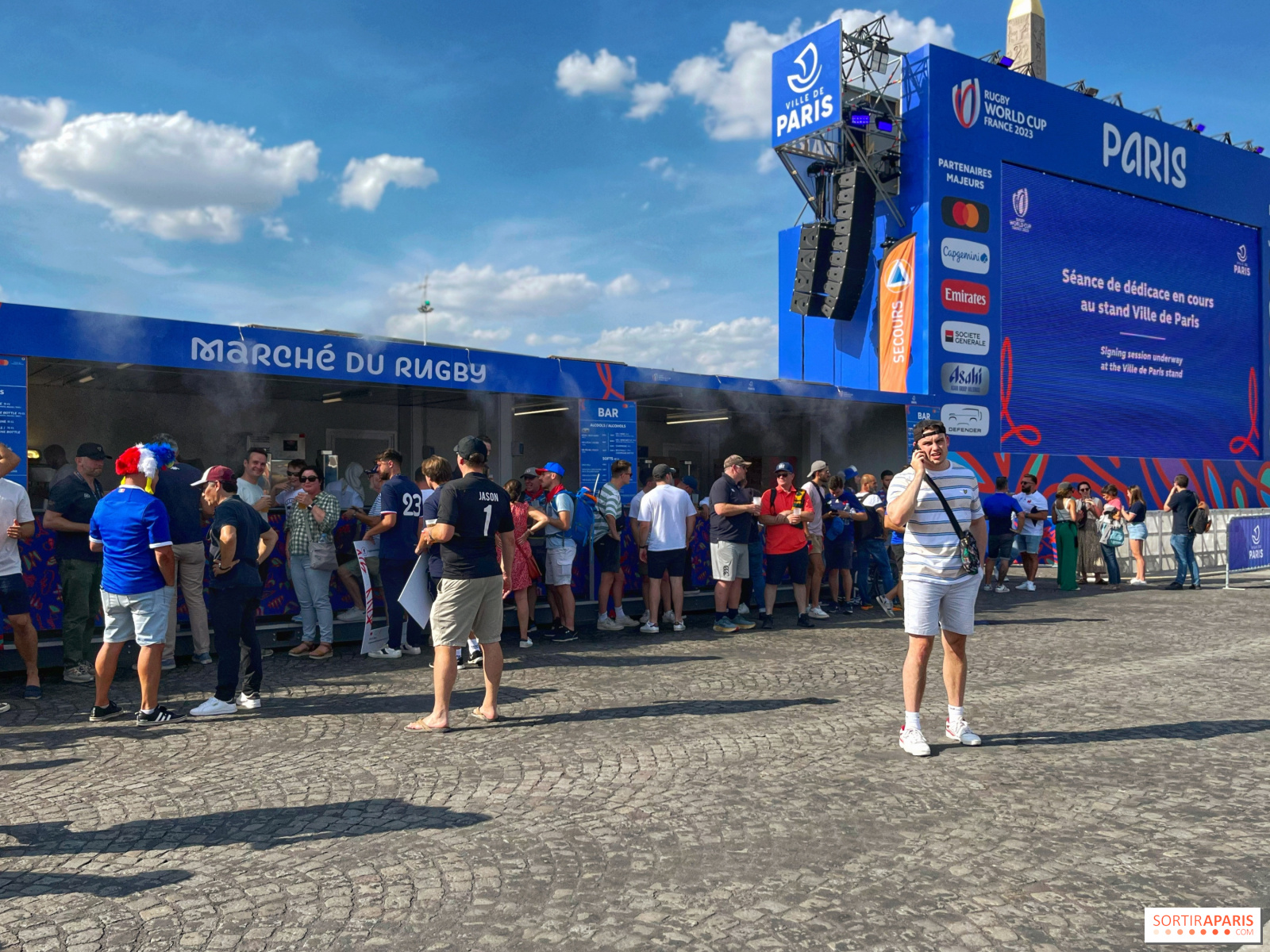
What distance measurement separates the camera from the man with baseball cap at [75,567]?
23.5 ft

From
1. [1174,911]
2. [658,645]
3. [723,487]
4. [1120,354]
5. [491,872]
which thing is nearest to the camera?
[1174,911]

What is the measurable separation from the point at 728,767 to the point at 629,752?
0.60m

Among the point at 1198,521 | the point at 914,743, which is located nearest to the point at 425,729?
the point at 914,743

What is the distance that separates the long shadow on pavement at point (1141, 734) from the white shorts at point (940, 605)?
74 centimetres

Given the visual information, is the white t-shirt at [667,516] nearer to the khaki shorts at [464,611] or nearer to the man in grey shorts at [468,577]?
the man in grey shorts at [468,577]

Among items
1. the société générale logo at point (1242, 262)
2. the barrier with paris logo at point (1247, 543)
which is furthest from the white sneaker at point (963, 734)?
the société générale logo at point (1242, 262)

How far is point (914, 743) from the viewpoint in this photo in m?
5.05

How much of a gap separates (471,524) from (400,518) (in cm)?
262

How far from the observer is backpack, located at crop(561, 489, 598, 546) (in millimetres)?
9773

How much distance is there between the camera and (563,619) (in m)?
9.55

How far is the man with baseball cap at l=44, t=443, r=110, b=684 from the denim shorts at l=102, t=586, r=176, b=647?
62.9 inches

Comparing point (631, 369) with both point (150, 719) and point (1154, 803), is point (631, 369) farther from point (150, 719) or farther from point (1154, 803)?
point (1154, 803)

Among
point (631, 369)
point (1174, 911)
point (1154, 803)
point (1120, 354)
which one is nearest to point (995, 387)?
point (1120, 354)

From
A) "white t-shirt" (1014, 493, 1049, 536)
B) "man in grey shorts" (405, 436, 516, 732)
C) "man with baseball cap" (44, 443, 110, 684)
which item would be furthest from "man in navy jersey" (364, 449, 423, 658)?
"white t-shirt" (1014, 493, 1049, 536)
